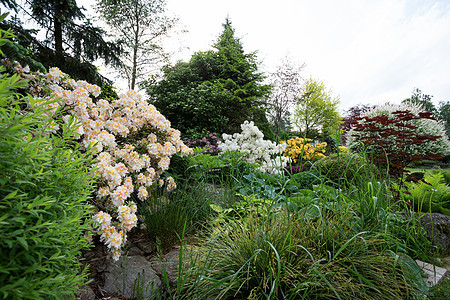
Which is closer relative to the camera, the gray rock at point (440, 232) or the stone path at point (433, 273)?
the stone path at point (433, 273)

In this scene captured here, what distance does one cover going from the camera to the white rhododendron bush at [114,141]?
6.25 ft

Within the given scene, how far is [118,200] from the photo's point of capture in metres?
1.93

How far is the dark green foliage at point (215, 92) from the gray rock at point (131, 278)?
718 cm

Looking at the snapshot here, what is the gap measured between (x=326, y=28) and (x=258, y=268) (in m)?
9.51

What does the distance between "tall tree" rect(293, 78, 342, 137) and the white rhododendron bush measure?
1455 cm

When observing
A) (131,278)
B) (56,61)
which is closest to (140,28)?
(56,61)

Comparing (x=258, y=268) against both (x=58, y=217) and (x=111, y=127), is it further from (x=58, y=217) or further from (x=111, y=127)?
(x=111, y=127)

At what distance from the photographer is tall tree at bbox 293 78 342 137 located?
1570 cm

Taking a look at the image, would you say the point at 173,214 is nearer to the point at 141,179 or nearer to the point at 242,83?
the point at 141,179

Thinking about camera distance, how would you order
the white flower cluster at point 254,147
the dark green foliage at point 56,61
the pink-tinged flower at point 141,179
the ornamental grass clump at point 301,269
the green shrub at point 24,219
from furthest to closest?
the white flower cluster at point 254,147 → the dark green foliage at point 56,61 → the pink-tinged flower at point 141,179 → the ornamental grass clump at point 301,269 → the green shrub at point 24,219

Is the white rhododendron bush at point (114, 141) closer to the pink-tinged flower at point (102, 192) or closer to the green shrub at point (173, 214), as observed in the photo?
the pink-tinged flower at point (102, 192)

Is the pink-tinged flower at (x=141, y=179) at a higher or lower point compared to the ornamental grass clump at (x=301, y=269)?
higher

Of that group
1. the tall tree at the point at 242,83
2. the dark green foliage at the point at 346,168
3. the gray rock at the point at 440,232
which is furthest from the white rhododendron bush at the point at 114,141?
the tall tree at the point at 242,83

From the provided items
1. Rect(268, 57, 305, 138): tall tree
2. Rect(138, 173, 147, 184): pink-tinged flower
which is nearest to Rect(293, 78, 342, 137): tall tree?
Rect(268, 57, 305, 138): tall tree
